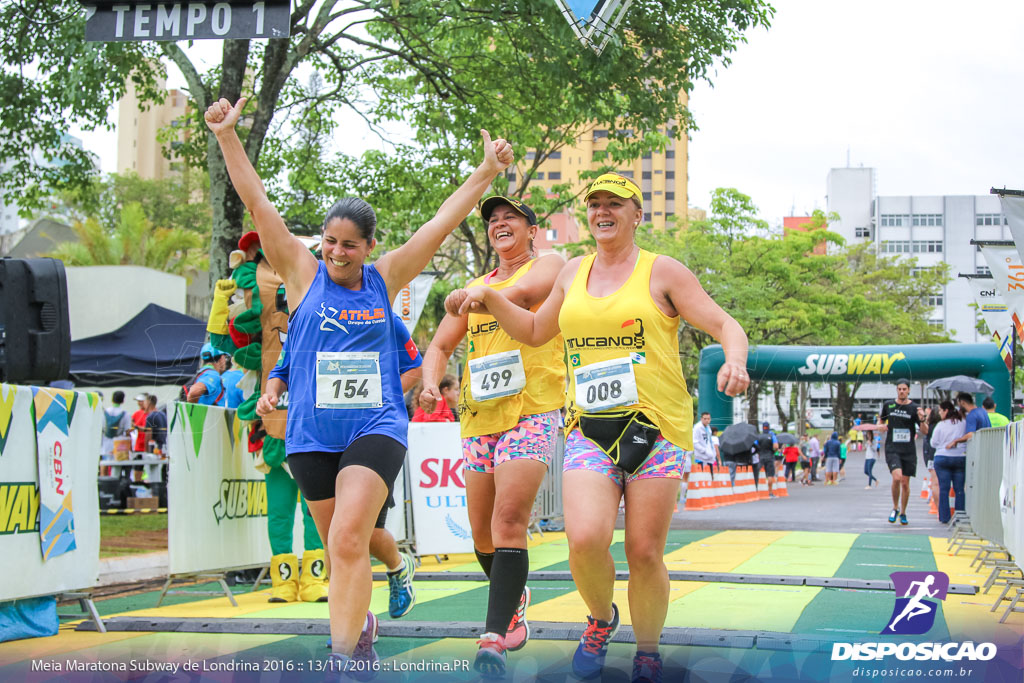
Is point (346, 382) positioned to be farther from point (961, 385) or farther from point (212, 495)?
point (961, 385)

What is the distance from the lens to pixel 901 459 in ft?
51.2

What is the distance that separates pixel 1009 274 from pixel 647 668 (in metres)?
11.3

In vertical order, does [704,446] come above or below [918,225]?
below

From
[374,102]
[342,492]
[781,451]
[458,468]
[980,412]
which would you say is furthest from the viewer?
[781,451]

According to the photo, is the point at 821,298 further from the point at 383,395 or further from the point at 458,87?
the point at 383,395

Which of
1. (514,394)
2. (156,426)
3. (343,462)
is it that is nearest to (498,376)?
(514,394)

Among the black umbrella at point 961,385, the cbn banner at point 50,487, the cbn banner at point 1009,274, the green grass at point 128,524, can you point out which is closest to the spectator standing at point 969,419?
the cbn banner at point 1009,274

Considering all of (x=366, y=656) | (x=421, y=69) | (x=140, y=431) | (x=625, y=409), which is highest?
(x=421, y=69)

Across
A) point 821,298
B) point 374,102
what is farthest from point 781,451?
point 374,102

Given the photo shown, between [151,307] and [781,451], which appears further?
[781,451]

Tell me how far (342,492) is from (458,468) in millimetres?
7062

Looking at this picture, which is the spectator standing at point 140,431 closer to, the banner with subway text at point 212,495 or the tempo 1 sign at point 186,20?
the banner with subway text at point 212,495

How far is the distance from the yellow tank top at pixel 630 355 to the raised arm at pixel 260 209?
47.1 inches

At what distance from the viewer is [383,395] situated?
14.9ft
